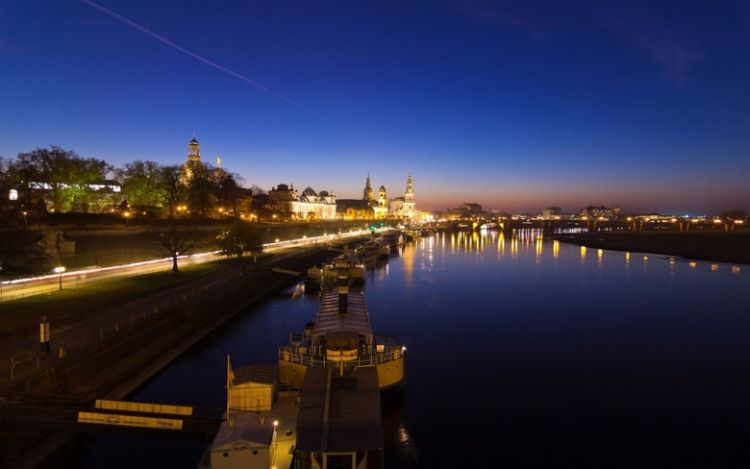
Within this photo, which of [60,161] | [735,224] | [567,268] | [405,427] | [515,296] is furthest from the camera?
[735,224]

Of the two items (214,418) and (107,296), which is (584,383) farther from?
(107,296)

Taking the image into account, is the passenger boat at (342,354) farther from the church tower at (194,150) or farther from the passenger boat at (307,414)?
the church tower at (194,150)

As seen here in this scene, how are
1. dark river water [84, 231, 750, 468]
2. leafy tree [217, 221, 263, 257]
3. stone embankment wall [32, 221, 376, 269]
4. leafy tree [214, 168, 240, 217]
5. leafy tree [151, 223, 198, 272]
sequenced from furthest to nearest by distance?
leafy tree [214, 168, 240, 217] → leafy tree [217, 221, 263, 257] → leafy tree [151, 223, 198, 272] → stone embankment wall [32, 221, 376, 269] → dark river water [84, 231, 750, 468]

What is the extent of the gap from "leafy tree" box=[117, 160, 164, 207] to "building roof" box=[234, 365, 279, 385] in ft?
234

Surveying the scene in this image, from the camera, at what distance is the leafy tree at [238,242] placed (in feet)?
183

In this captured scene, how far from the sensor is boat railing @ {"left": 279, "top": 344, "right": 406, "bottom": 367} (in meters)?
18.0

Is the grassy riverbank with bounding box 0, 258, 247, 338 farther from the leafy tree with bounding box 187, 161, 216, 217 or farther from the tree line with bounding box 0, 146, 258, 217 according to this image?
the leafy tree with bounding box 187, 161, 216, 217

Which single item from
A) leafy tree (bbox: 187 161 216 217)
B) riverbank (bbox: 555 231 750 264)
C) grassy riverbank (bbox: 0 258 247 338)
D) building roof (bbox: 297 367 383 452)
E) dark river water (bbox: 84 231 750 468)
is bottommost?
dark river water (bbox: 84 231 750 468)

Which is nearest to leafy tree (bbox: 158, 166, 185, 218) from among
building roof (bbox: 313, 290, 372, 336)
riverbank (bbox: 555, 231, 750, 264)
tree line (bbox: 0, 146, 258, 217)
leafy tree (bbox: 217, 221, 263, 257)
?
tree line (bbox: 0, 146, 258, 217)

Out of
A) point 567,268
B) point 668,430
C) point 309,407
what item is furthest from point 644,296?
point 309,407

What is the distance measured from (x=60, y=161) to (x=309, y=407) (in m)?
65.3

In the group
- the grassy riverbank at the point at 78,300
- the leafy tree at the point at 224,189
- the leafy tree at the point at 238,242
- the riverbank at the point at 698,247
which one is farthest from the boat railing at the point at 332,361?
the riverbank at the point at 698,247

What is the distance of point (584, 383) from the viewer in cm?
2283

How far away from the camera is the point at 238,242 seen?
56.3 meters
